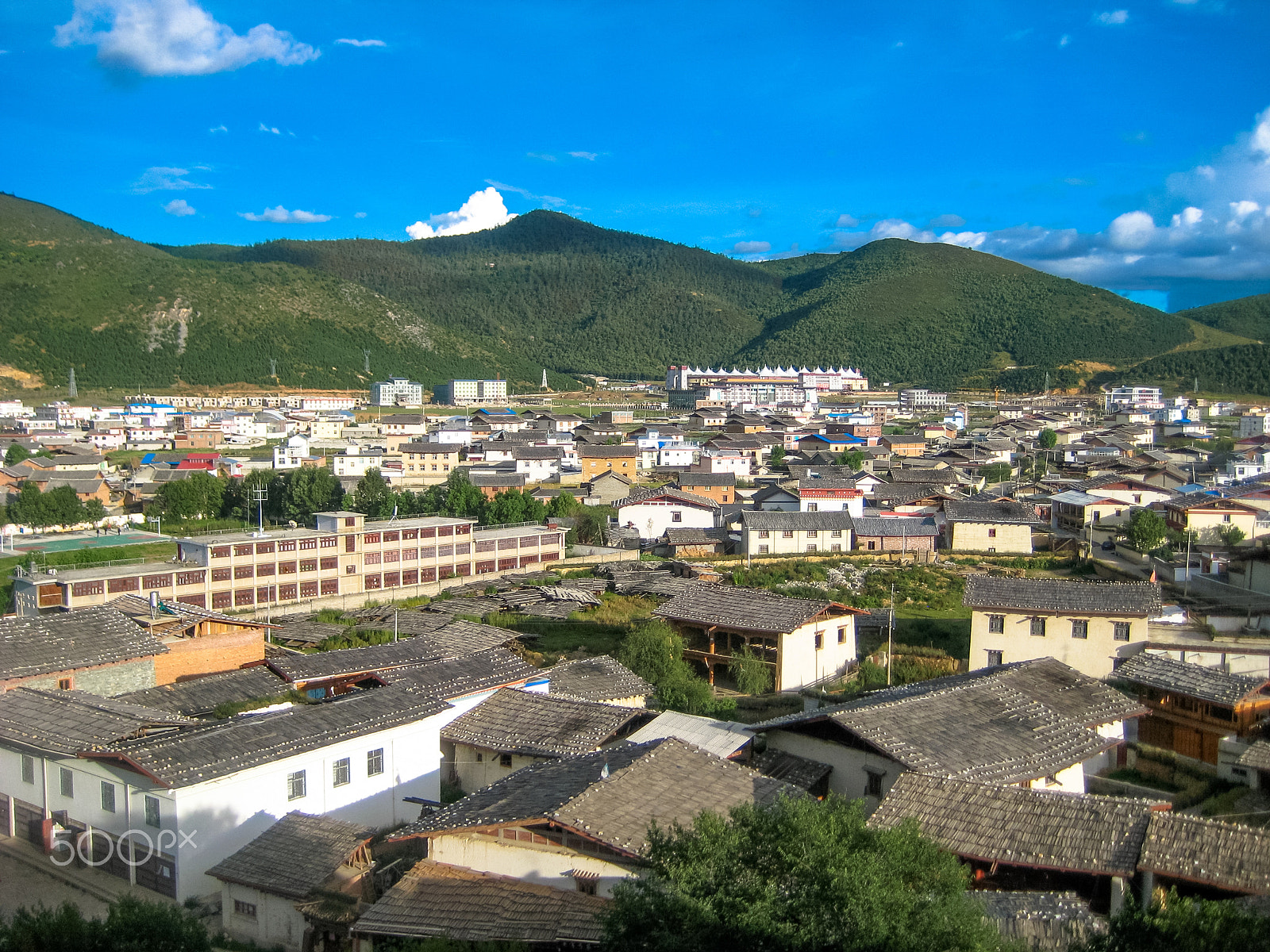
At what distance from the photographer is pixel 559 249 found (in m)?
180

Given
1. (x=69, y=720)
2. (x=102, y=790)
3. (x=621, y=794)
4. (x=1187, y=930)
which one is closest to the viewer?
(x=1187, y=930)

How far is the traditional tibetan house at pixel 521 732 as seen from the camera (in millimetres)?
9945

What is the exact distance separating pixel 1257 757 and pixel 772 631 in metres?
6.29

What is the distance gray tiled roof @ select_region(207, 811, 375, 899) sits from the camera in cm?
748

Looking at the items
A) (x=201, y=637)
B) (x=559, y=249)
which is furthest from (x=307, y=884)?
(x=559, y=249)

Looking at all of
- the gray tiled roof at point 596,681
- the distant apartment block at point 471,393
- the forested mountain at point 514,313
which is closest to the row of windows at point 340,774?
the gray tiled roof at point 596,681

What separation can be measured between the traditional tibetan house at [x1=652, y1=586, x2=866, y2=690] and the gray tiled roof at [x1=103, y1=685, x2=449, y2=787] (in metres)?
5.69

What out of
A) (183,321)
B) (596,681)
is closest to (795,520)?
(596,681)

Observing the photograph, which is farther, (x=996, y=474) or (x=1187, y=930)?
(x=996, y=474)

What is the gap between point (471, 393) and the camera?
88562 mm

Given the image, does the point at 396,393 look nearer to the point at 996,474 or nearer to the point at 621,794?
the point at 996,474

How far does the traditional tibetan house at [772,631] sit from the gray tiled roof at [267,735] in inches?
224

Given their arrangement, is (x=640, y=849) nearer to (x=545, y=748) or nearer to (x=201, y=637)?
(x=545, y=748)

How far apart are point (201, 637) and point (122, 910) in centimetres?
886
